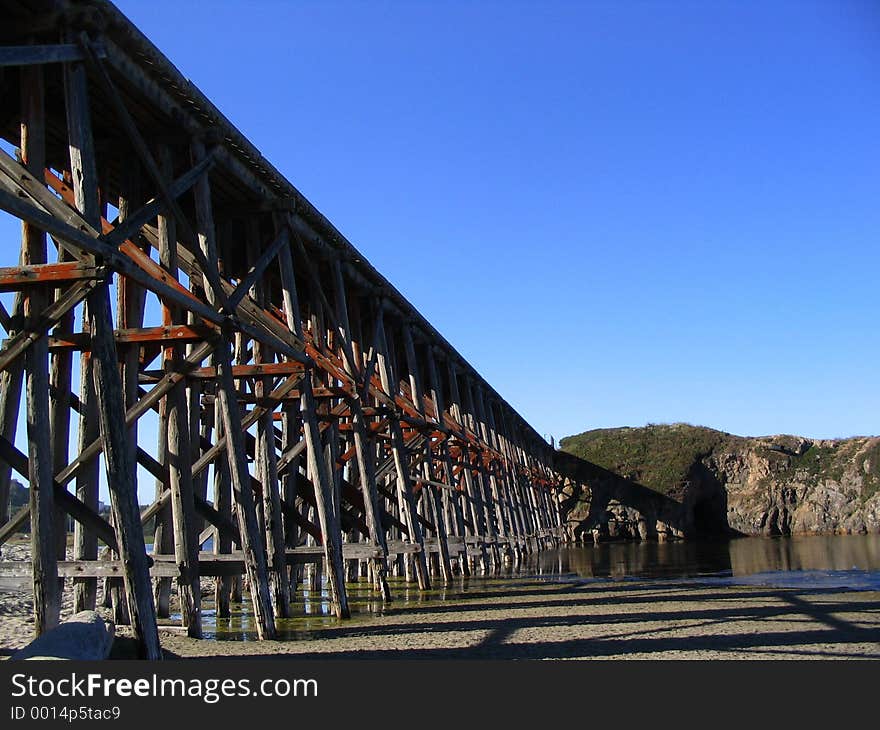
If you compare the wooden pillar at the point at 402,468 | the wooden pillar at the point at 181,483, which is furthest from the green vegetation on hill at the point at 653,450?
the wooden pillar at the point at 181,483

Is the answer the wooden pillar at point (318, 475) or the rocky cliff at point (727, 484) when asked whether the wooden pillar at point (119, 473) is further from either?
the rocky cliff at point (727, 484)

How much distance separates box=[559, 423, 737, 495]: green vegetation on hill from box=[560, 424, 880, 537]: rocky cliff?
0.06 metres

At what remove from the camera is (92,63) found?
6332 millimetres

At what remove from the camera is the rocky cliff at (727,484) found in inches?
1699

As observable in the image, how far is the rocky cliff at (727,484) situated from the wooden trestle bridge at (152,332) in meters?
31.6

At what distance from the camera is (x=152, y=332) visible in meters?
7.88

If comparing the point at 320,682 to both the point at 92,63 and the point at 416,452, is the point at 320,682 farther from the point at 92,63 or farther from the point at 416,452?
the point at 416,452


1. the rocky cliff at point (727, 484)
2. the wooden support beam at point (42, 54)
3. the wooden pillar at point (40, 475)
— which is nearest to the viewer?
the wooden support beam at point (42, 54)

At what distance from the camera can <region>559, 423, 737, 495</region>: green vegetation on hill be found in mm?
44312

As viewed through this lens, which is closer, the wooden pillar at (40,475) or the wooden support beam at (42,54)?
the wooden support beam at (42,54)

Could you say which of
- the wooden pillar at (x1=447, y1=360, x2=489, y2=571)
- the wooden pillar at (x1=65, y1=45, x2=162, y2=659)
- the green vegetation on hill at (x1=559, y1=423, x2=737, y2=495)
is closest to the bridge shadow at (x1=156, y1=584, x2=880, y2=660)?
the wooden pillar at (x1=65, y1=45, x2=162, y2=659)

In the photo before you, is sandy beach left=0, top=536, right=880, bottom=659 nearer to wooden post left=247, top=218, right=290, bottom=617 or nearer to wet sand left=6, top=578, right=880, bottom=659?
wet sand left=6, top=578, right=880, bottom=659

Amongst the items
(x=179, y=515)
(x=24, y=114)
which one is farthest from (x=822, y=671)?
(x=24, y=114)

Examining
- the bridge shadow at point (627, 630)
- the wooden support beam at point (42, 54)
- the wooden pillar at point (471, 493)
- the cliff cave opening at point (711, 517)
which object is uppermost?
the wooden support beam at point (42, 54)
